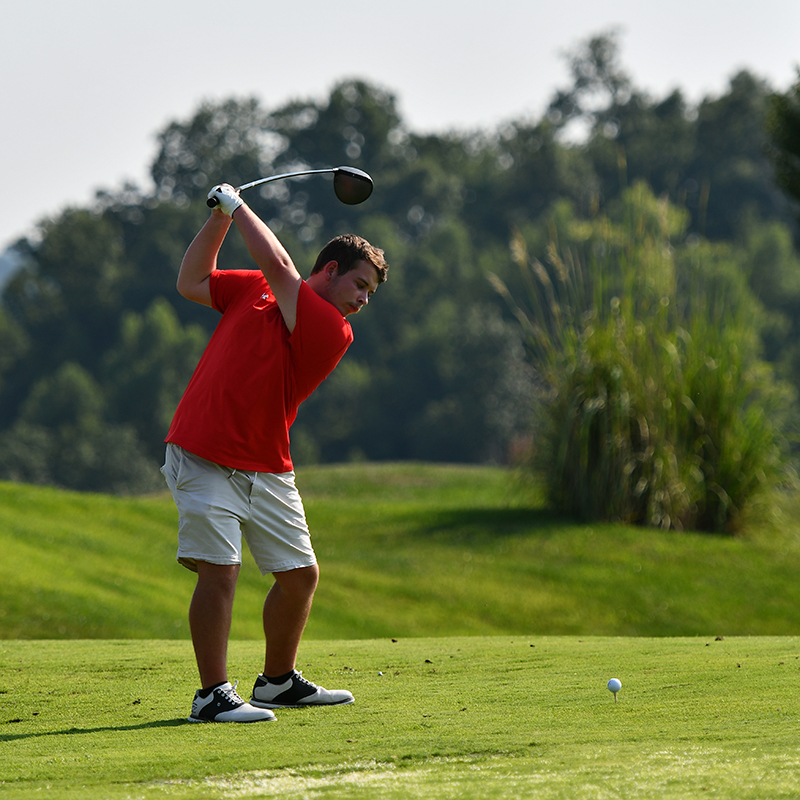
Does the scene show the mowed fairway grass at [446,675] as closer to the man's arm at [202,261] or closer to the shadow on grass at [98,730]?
the shadow on grass at [98,730]

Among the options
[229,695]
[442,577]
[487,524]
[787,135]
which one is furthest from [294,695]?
[787,135]

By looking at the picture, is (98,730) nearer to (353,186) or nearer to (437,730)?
(437,730)

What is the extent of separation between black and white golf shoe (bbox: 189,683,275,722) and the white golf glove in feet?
5.99

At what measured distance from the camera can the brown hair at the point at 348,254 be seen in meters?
4.52

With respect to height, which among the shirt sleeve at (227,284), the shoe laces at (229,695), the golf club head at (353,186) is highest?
the golf club head at (353,186)

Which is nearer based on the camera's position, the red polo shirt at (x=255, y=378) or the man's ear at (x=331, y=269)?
the red polo shirt at (x=255, y=378)

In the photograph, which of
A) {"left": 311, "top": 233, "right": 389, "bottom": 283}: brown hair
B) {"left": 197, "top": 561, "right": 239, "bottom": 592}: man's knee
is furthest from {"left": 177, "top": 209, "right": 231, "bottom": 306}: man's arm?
{"left": 197, "top": 561, "right": 239, "bottom": 592}: man's knee

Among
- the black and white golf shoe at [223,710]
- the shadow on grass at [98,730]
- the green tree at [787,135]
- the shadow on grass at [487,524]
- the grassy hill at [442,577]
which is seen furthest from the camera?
the shadow on grass at [487,524]

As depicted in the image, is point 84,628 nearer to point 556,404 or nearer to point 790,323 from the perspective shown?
point 556,404

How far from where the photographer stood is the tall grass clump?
14617 mm

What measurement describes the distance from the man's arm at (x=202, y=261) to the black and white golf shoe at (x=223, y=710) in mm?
1565

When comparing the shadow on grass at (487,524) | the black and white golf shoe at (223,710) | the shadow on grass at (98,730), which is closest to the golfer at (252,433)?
the black and white golf shoe at (223,710)

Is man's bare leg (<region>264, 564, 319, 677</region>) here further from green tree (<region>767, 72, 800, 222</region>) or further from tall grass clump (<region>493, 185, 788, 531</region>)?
Answer: green tree (<region>767, 72, 800, 222</region>)

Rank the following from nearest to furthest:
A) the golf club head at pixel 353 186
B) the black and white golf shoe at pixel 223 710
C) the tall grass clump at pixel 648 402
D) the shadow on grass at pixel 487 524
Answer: the black and white golf shoe at pixel 223 710 → the golf club head at pixel 353 186 → the tall grass clump at pixel 648 402 → the shadow on grass at pixel 487 524
